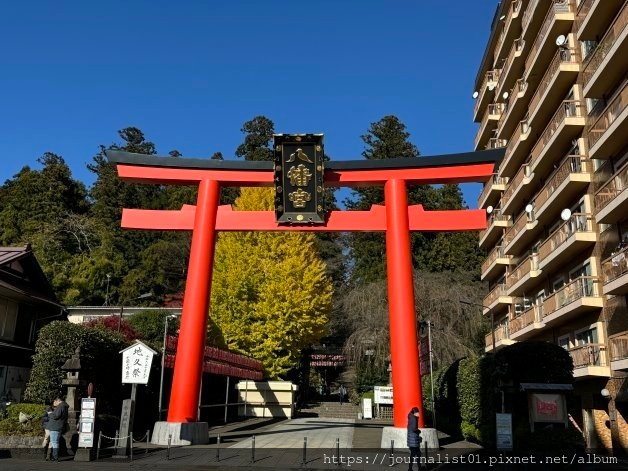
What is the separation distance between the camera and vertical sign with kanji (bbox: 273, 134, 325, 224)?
18766 millimetres

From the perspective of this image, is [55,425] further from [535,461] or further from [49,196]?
[49,196]

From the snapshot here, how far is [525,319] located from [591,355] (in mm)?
7850

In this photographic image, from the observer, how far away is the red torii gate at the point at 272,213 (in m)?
18.0

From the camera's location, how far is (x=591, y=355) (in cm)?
2038

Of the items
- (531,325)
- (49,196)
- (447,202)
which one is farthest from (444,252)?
(49,196)

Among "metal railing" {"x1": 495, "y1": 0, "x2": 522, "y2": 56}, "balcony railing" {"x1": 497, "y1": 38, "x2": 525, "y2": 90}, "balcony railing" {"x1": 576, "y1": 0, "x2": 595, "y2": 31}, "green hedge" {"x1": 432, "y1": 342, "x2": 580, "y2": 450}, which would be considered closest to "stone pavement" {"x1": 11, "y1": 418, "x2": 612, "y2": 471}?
"green hedge" {"x1": 432, "y1": 342, "x2": 580, "y2": 450}

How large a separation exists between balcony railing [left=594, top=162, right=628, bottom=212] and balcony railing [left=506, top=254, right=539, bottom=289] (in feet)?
21.6

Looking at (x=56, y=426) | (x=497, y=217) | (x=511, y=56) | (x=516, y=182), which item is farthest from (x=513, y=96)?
(x=56, y=426)

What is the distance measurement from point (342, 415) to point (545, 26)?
26157 millimetres

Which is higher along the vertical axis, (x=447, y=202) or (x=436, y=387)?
(x=447, y=202)

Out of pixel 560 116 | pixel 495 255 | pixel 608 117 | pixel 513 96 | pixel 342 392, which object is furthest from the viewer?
pixel 342 392

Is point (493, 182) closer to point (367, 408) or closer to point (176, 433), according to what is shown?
point (367, 408)

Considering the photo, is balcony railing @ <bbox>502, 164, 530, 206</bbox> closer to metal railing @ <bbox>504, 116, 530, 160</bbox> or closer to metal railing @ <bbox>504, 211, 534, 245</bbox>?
metal railing @ <bbox>504, 116, 530, 160</bbox>

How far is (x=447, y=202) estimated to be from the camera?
5703 centimetres
